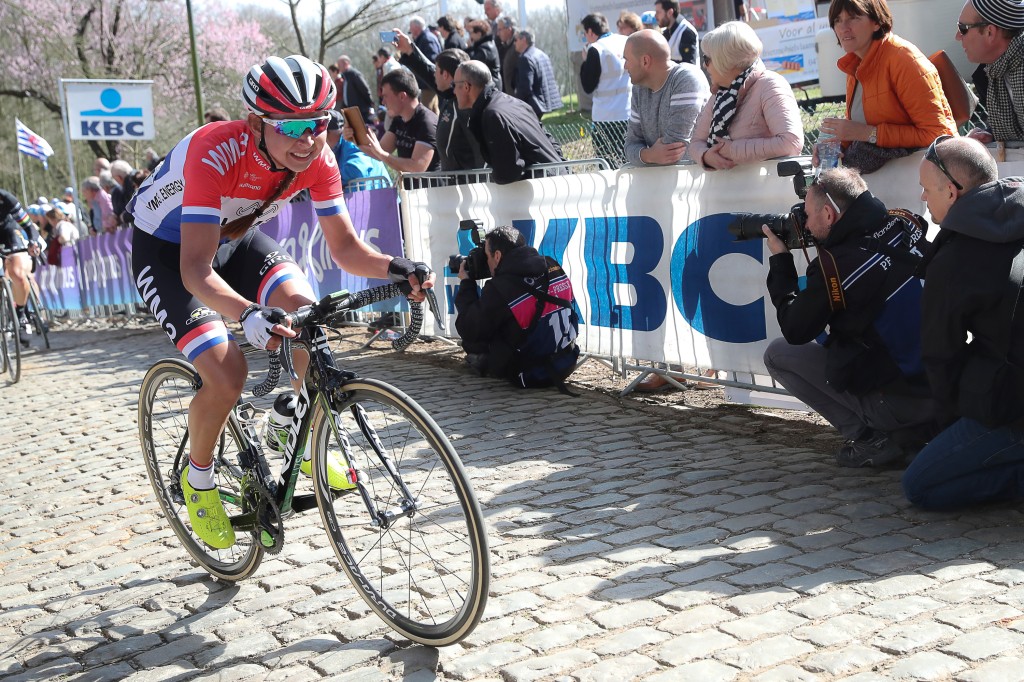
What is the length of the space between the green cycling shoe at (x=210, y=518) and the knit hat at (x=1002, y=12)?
4.81 metres

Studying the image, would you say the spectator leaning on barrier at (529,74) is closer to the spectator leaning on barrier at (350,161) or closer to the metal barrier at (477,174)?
the spectator leaning on barrier at (350,161)

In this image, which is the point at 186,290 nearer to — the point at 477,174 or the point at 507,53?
the point at 477,174

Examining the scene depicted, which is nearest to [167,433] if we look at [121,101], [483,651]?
[483,651]

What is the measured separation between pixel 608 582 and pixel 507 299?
12.4 ft

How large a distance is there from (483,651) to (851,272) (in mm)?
2747

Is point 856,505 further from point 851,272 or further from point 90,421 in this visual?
point 90,421

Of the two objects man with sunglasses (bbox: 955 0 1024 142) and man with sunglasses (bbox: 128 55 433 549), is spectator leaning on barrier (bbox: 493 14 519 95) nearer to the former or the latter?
man with sunglasses (bbox: 955 0 1024 142)

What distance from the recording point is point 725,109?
688 centimetres

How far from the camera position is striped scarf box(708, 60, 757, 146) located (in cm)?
685

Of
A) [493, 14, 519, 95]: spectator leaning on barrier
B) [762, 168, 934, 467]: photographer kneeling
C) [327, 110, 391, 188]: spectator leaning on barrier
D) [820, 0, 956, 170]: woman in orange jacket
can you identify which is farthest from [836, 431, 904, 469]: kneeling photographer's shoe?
[493, 14, 519, 95]: spectator leaning on barrier

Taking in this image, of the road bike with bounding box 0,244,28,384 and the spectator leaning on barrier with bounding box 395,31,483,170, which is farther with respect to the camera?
the road bike with bounding box 0,244,28,384

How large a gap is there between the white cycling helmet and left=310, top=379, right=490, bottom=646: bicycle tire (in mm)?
1101

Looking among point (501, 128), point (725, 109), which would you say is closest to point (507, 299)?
point (501, 128)

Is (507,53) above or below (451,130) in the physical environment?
above
